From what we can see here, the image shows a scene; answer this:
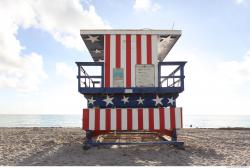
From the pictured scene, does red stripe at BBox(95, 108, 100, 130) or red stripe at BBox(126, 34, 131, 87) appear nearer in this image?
red stripe at BBox(95, 108, 100, 130)

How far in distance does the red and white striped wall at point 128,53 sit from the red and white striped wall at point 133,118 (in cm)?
90

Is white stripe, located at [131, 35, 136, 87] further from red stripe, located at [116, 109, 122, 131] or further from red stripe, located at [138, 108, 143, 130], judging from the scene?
red stripe, located at [116, 109, 122, 131]

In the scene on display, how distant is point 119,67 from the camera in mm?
9703

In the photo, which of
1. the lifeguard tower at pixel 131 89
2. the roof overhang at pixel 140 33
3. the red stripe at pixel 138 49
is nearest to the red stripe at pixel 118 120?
the lifeguard tower at pixel 131 89

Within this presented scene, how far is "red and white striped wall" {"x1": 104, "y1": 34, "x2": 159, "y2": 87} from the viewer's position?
9.62 metres

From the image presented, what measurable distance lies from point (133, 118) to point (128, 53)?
2.18 meters

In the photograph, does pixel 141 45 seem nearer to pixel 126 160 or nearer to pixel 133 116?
pixel 133 116

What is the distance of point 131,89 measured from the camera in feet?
30.9

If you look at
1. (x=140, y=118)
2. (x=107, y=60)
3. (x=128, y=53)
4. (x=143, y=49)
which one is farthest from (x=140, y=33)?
(x=140, y=118)

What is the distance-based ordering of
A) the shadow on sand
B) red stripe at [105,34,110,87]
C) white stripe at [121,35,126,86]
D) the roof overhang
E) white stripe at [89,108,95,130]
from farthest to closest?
the roof overhang < white stripe at [121,35,126,86] < red stripe at [105,34,110,87] < white stripe at [89,108,95,130] < the shadow on sand

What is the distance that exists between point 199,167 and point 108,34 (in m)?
5.43

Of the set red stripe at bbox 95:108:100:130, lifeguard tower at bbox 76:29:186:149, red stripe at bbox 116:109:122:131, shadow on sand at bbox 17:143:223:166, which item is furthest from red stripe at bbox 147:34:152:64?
shadow on sand at bbox 17:143:223:166

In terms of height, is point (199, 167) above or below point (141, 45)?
below

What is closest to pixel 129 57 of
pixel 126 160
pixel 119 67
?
pixel 119 67
